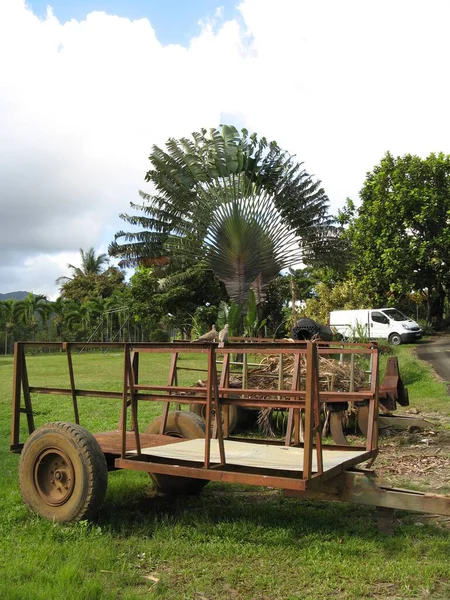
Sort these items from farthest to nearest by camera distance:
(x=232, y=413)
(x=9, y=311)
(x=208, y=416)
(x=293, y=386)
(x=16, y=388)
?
(x=9, y=311)
(x=232, y=413)
(x=293, y=386)
(x=16, y=388)
(x=208, y=416)

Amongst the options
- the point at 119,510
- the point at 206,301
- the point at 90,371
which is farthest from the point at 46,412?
the point at 206,301

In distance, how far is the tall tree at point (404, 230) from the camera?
31625mm

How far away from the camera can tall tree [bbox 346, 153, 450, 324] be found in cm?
3162

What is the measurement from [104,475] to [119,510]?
76 cm

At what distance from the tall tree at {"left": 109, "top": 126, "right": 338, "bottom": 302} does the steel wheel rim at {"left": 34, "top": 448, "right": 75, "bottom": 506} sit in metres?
20.6

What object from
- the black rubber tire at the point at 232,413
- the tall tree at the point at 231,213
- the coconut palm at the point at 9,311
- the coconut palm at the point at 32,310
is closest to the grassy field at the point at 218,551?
the black rubber tire at the point at 232,413

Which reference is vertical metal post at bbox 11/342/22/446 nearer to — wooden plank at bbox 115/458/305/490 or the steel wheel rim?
the steel wheel rim

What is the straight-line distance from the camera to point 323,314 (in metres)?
31.1

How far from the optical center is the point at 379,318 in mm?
29156

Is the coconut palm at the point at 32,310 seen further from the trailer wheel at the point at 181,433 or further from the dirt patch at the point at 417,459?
the trailer wheel at the point at 181,433

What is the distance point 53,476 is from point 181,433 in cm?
163

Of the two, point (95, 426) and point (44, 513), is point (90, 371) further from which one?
point (44, 513)

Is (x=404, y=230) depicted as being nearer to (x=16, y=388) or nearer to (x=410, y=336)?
(x=410, y=336)

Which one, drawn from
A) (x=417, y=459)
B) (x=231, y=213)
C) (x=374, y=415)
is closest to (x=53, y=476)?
(x=374, y=415)
